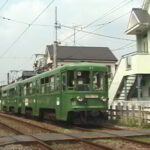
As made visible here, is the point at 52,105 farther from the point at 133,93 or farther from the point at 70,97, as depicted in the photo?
the point at 133,93

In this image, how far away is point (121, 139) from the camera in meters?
15.0

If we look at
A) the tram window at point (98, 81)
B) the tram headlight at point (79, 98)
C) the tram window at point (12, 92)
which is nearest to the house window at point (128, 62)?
the tram window at point (12, 92)

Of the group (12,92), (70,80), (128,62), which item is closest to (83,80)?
(70,80)

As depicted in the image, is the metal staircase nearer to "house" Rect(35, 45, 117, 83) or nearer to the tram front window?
the tram front window

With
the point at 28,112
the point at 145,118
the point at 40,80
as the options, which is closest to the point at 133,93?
the point at 28,112

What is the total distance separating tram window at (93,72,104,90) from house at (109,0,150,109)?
31.6ft

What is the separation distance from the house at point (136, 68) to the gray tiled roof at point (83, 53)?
36.9 metres

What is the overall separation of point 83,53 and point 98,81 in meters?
54.1

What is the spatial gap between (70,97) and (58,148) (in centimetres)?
763

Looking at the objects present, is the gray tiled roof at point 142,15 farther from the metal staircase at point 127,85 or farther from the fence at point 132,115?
the fence at point 132,115

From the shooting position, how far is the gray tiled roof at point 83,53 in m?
72.9

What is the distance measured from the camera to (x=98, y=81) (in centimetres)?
2142

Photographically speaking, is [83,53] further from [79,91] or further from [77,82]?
[79,91]

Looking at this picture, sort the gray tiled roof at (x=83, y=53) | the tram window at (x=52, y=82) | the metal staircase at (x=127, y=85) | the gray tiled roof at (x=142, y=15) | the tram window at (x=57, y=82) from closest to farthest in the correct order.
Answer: the tram window at (x=57, y=82), the tram window at (x=52, y=82), the gray tiled roof at (x=142, y=15), the metal staircase at (x=127, y=85), the gray tiled roof at (x=83, y=53)
